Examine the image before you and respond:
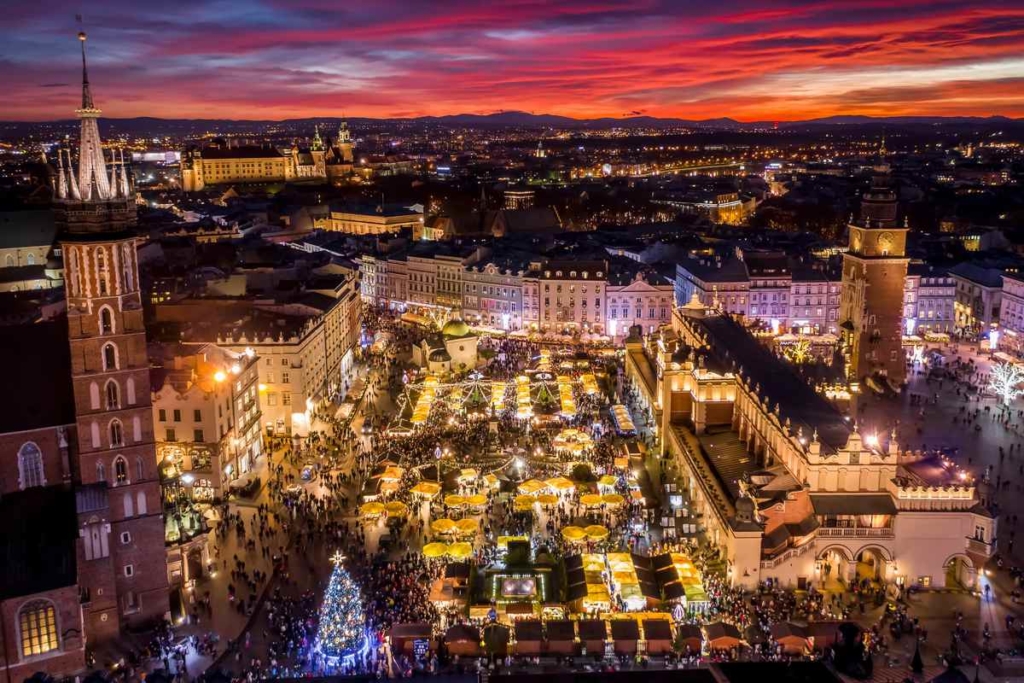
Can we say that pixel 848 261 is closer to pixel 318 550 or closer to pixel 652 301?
pixel 652 301

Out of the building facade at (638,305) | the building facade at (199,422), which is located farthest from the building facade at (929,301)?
the building facade at (199,422)

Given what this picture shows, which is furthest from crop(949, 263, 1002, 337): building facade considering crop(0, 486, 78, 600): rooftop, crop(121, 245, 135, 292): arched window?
crop(0, 486, 78, 600): rooftop

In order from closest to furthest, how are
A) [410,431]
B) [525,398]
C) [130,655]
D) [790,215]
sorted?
[130,655]
[410,431]
[525,398]
[790,215]

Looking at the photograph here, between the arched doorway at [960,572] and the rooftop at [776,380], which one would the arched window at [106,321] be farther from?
the arched doorway at [960,572]

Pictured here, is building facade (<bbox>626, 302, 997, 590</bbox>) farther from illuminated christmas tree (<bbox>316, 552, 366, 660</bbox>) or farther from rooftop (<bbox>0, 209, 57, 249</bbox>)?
rooftop (<bbox>0, 209, 57, 249</bbox>)

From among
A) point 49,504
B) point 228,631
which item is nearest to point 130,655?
point 228,631

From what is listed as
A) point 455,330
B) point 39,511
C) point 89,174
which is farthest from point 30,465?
point 455,330

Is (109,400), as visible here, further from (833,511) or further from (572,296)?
(572,296)
